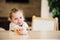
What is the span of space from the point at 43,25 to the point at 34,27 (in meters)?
0.14

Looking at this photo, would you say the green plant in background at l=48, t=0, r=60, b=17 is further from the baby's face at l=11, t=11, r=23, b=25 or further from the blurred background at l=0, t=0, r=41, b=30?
the baby's face at l=11, t=11, r=23, b=25

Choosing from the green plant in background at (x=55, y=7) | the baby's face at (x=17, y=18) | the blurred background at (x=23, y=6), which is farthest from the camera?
the blurred background at (x=23, y=6)

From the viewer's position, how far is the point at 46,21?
3.06m

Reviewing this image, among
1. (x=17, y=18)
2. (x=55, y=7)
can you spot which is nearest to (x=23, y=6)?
(x=55, y=7)

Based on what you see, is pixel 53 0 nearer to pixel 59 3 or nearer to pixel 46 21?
pixel 59 3

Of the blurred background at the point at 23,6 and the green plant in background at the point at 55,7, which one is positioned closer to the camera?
the green plant in background at the point at 55,7

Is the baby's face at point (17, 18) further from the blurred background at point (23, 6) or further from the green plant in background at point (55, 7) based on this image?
the blurred background at point (23, 6)

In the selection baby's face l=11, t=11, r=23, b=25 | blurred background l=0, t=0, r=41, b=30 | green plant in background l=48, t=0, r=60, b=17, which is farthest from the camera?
blurred background l=0, t=0, r=41, b=30

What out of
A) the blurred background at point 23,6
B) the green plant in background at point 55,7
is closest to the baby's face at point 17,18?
the green plant in background at point 55,7

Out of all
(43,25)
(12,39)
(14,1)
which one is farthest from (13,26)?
(14,1)

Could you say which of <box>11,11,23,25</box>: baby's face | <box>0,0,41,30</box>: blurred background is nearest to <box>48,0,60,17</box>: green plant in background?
<box>0,0,41,30</box>: blurred background

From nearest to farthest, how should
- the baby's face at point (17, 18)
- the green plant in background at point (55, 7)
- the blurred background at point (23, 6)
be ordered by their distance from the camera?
the baby's face at point (17, 18), the green plant in background at point (55, 7), the blurred background at point (23, 6)

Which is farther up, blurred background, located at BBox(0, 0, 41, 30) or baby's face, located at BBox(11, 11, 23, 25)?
blurred background, located at BBox(0, 0, 41, 30)

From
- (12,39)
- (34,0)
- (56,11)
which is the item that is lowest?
(12,39)
